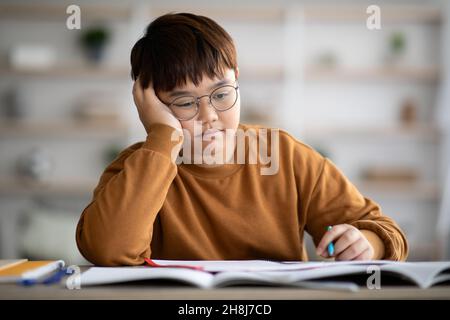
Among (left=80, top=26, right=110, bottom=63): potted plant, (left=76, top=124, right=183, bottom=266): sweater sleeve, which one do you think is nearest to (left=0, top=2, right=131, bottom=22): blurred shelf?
(left=80, top=26, right=110, bottom=63): potted plant

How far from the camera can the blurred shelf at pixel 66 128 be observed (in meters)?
3.98

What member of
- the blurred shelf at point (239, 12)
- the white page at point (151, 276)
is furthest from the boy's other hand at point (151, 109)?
the blurred shelf at point (239, 12)

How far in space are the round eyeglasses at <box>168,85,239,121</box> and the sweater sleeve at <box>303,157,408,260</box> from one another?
0.73ft

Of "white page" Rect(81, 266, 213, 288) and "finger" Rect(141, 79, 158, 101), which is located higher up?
"finger" Rect(141, 79, 158, 101)

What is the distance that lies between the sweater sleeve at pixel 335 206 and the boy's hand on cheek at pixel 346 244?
0.11 metres

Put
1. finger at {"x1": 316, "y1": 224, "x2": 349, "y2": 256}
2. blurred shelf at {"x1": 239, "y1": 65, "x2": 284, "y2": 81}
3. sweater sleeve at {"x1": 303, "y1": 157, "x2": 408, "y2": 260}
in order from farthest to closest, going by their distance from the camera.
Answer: blurred shelf at {"x1": 239, "y1": 65, "x2": 284, "y2": 81} < sweater sleeve at {"x1": 303, "y1": 157, "x2": 408, "y2": 260} < finger at {"x1": 316, "y1": 224, "x2": 349, "y2": 256}

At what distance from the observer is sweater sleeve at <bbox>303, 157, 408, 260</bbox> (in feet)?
3.02

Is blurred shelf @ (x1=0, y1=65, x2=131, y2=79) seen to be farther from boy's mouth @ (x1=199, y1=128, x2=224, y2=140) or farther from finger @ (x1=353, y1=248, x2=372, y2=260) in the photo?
finger @ (x1=353, y1=248, x2=372, y2=260)

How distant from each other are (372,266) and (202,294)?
0.63 ft

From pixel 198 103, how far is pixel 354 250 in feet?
1.23

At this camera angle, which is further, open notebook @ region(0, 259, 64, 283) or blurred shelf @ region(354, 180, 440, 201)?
blurred shelf @ region(354, 180, 440, 201)

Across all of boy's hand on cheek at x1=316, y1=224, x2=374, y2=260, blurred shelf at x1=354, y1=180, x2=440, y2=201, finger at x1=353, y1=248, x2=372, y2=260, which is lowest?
blurred shelf at x1=354, y1=180, x2=440, y2=201

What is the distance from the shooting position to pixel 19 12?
13.4 feet
